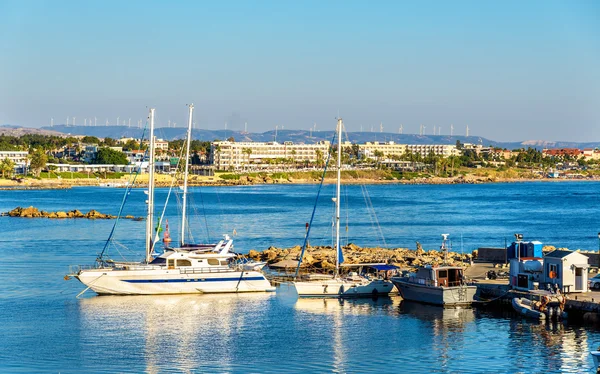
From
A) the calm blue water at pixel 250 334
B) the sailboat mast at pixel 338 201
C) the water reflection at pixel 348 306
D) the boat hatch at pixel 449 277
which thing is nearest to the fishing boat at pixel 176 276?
the calm blue water at pixel 250 334

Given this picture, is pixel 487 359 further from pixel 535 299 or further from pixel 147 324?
pixel 147 324

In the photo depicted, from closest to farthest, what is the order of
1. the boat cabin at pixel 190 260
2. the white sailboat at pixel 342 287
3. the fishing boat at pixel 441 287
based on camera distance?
the fishing boat at pixel 441 287 → the white sailboat at pixel 342 287 → the boat cabin at pixel 190 260

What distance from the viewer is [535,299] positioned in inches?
1415

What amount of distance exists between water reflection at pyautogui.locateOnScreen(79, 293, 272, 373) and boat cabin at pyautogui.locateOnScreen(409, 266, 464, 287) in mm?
7087

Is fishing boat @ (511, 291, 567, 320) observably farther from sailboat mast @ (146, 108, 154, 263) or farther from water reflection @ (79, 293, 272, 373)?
sailboat mast @ (146, 108, 154, 263)

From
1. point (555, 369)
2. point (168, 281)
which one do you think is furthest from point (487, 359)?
point (168, 281)

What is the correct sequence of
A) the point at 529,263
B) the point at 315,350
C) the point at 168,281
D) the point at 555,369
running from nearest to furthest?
the point at 555,369 → the point at 315,350 → the point at 529,263 → the point at 168,281

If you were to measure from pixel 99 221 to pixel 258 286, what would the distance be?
162ft

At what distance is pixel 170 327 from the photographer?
3422 cm

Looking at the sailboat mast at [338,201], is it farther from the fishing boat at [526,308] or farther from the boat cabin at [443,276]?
the fishing boat at [526,308]

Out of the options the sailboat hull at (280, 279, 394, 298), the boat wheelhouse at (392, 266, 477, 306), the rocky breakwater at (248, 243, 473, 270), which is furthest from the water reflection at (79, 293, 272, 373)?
the rocky breakwater at (248, 243, 473, 270)

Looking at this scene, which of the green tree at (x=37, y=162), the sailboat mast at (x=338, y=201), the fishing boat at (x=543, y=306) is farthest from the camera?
the green tree at (x=37, y=162)

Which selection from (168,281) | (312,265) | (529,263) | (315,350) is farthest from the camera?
(312,265)

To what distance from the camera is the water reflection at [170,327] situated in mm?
29266
